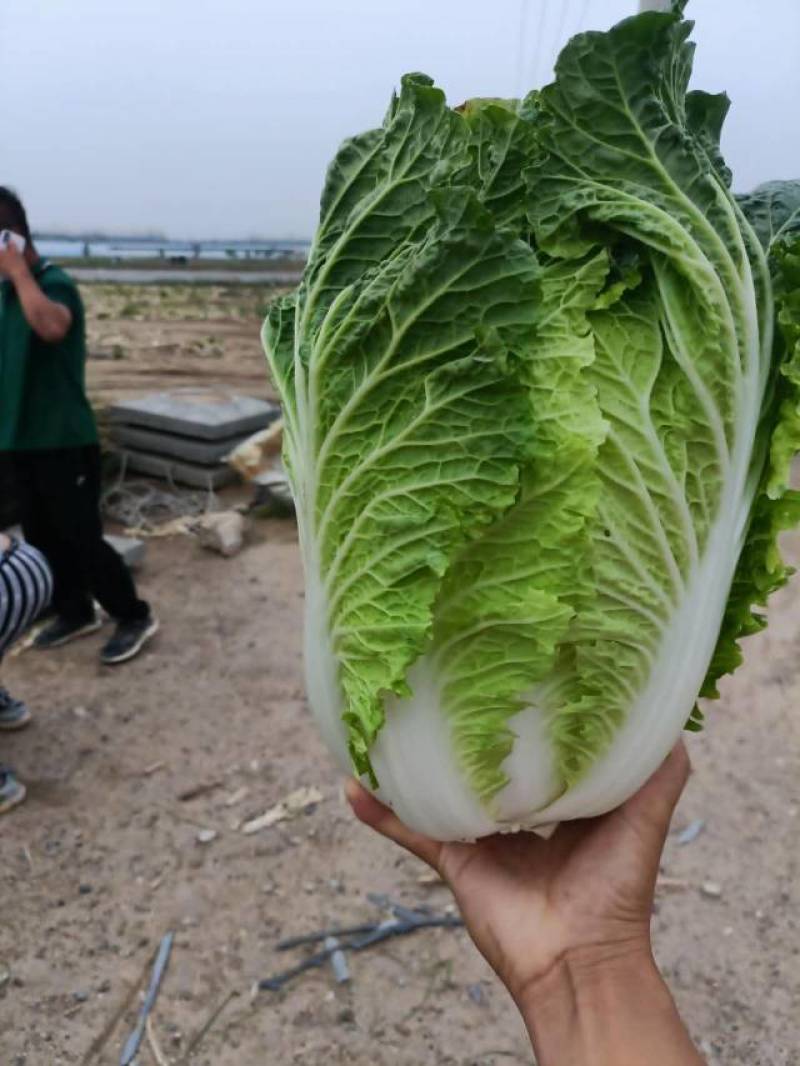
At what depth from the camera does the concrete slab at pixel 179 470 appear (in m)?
9.05

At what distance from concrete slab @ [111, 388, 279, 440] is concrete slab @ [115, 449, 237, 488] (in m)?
0.29

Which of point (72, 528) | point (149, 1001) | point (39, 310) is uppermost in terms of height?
point (39, 310)

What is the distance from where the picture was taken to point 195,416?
9.23 m

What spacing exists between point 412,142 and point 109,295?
40.1 meters

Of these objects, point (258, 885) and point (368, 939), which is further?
Answer: point (258, 885)

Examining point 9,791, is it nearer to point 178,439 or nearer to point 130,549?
point 130,549

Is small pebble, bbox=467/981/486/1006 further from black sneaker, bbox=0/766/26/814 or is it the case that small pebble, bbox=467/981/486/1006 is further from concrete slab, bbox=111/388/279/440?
concrete slab, bbox=111/388/279/440

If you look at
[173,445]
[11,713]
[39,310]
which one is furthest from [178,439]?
[11,713]

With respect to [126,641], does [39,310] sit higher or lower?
higher

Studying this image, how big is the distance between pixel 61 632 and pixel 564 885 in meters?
4.95

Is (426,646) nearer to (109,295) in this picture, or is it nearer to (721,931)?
(721,931)

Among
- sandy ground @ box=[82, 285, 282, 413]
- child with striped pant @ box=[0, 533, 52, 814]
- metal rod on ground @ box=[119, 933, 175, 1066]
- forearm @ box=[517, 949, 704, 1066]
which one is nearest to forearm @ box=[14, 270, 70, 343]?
child with striped pant @ box=[0, 533, 52, 814]

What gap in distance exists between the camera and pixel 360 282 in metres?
1.86

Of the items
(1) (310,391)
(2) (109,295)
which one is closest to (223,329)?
(2) (109,295)
